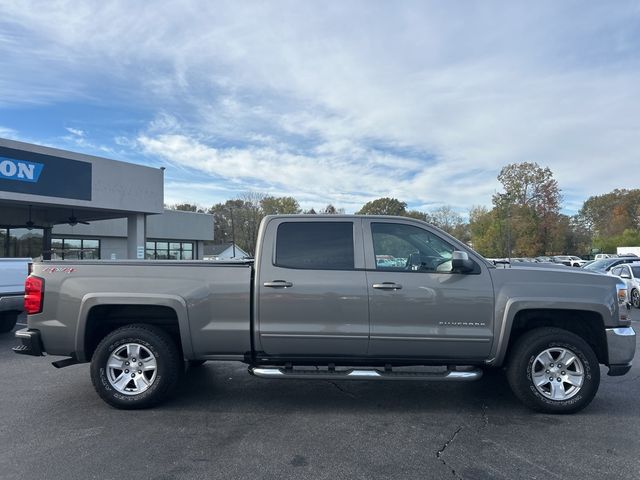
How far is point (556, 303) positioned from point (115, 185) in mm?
17771

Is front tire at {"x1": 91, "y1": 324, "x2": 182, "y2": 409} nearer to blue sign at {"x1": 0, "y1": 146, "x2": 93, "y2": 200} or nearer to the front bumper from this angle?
the front bumper

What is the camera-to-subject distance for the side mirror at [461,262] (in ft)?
16.0

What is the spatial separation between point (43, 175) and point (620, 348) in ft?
56.9

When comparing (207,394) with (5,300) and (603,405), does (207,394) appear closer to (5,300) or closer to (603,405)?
(603,405)

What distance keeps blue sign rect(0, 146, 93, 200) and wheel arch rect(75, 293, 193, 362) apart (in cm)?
1287

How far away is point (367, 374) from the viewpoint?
4961 millimetres

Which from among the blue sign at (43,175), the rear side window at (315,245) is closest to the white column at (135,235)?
the blue sign at (43,175)

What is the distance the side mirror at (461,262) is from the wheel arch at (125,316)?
2751 mm

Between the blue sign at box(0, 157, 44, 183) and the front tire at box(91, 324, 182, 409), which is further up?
the blue sign at box(0, 157, 44, 183)

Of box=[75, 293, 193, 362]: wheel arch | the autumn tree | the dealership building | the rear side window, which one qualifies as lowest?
box=[75, 293, 193, 362]: wheel arch

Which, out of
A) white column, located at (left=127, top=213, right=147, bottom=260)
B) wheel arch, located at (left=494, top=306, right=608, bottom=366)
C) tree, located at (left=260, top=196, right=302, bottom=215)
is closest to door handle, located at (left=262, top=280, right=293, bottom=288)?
wheel arch, located at (left=494, top=306, right=608, bottom=366)

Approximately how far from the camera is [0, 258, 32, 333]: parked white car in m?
9.30

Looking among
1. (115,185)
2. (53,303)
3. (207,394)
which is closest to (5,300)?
(53,303)

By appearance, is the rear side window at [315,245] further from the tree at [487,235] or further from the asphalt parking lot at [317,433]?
the tree at [487,235]
